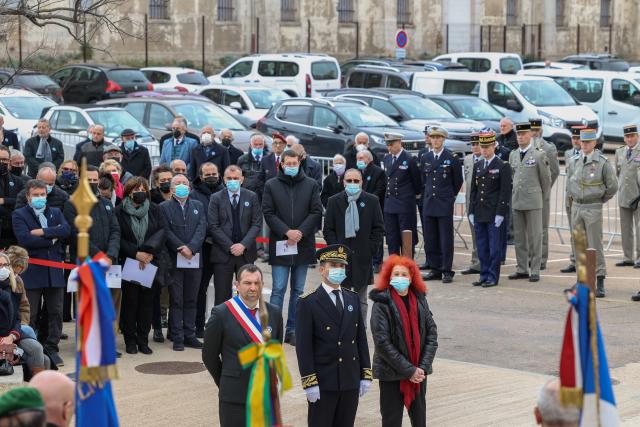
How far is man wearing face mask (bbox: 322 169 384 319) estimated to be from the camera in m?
14.1

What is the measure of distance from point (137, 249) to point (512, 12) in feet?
161

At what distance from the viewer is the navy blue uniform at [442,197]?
17.6 m

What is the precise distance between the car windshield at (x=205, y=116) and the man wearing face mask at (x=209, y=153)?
6.14 m

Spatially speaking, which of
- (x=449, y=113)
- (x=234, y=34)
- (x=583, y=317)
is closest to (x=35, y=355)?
(x=583, y=317)

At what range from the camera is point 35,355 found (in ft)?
36.9

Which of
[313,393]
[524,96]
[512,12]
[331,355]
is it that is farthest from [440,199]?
[512,12]

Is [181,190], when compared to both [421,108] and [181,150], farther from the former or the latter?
[421,108]

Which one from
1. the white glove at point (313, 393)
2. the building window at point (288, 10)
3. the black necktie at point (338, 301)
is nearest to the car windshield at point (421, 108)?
the black necktie at point (338, 301)

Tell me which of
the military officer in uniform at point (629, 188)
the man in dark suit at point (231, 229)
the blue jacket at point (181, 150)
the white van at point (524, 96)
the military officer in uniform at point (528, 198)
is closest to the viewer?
the man in dark suit at point (231, 229)

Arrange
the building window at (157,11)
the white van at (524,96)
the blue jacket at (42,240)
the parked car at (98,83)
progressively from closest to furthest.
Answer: the blue jacket at (42,240) → the white van at (524,96) → the parked car at (98,83) → the building window at (157,11)

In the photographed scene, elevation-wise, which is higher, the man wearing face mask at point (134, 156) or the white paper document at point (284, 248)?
the man wearing face mask at point (134, 156)

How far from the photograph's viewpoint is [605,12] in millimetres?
63719

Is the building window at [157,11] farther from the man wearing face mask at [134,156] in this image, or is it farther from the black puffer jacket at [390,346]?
the black puffer jacket at [390,346]

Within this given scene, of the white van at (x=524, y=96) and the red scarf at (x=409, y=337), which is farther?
the white van at (x=524, y=96)
